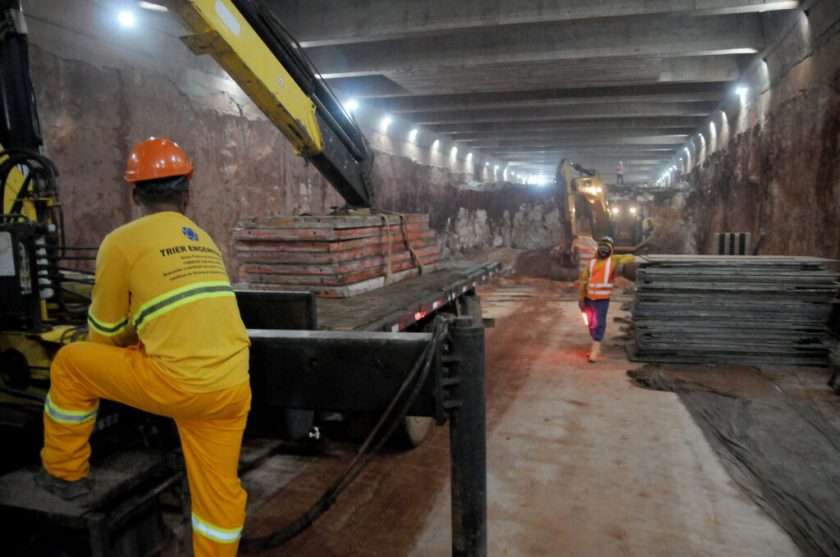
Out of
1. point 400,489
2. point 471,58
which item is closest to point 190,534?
point 400,489

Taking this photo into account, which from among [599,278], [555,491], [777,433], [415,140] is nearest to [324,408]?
[555,491]

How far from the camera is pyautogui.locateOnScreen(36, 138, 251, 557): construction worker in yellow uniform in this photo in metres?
2.26

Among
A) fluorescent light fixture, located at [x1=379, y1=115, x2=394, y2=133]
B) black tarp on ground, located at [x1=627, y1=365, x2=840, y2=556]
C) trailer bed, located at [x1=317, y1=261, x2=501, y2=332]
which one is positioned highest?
fluorescent light fixture, located at [x1=379, y1=115, x2=394, y2=133]

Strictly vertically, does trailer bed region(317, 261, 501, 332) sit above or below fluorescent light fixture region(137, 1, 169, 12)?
below

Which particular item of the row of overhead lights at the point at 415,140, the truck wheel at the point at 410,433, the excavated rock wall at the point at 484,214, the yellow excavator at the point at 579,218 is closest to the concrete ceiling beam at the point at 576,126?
the row of overhead lights at the point at 415,140

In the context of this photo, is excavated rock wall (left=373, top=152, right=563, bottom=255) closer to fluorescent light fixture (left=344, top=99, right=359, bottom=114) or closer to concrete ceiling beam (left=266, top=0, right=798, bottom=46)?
fluorescent light fixture (left=344, top=99, right=359, bottom=114)

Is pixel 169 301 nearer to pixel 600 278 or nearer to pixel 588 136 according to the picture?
pixel 600 278

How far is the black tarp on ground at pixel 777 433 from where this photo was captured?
3859 millimetres

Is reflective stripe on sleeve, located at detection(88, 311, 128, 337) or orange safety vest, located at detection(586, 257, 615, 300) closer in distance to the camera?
reflective stripe on sleeve, located at detection(88, 311, 128, 337)

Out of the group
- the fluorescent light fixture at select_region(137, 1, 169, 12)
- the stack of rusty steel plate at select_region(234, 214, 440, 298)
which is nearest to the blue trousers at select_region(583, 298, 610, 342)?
the stack of rusty steel plate at select_region(234, 214, 440, 298)

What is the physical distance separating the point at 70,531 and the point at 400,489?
97.4 inches

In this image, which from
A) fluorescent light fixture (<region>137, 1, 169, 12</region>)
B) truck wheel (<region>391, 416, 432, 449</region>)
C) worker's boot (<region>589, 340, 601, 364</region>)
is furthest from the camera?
fluorescent light fixture (<region>137, 1, 169, 12</region>)

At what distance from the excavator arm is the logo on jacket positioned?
2536 millimetres

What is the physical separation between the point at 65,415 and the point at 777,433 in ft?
18.8
